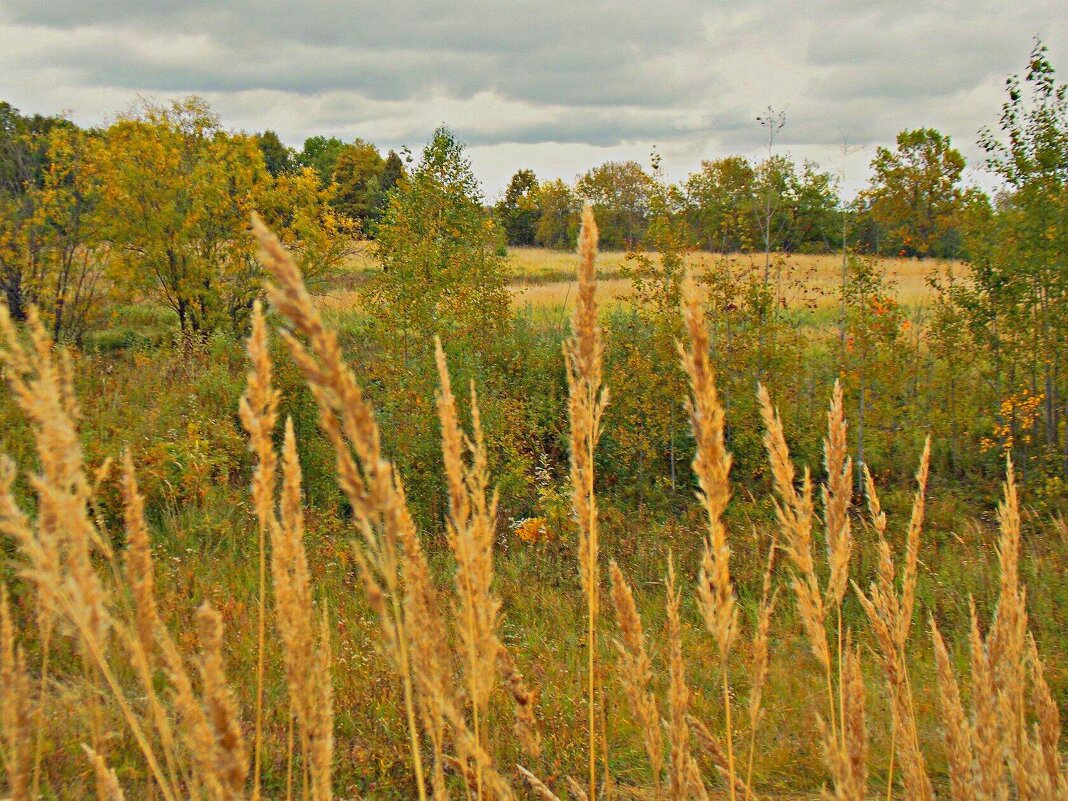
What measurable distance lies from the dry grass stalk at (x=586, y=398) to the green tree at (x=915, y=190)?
874cm

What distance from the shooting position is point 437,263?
824 centimetres

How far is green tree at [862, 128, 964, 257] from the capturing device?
9.66 metres

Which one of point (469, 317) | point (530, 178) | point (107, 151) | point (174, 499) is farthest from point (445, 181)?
point (530, 178)

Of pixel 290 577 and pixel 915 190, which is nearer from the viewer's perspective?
pixel 290 577

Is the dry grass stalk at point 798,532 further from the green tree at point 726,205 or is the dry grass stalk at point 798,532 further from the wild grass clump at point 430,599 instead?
the green tree at point 726,205

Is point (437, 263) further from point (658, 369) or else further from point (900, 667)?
point (900, 667)

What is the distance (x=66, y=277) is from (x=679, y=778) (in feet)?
41.8

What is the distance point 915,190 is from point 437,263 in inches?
271

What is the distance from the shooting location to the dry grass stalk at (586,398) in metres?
1.39

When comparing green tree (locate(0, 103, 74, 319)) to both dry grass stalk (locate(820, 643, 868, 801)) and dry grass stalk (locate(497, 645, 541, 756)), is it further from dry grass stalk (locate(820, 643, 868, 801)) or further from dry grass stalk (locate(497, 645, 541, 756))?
dry grass stalk (locate(820, 643, 868, 801))

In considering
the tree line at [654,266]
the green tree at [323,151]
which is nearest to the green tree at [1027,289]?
the tree line at [654,266]

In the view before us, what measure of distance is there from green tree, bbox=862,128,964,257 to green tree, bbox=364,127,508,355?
→ 4.51m

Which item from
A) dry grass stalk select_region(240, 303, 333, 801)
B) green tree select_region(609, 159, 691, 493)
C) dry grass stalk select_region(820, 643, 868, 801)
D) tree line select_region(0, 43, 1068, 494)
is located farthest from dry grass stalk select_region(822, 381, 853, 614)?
green tree select_region(609, 159, 691, 493)

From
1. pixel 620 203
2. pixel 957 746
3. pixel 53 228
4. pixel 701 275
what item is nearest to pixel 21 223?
pixel 53 228
